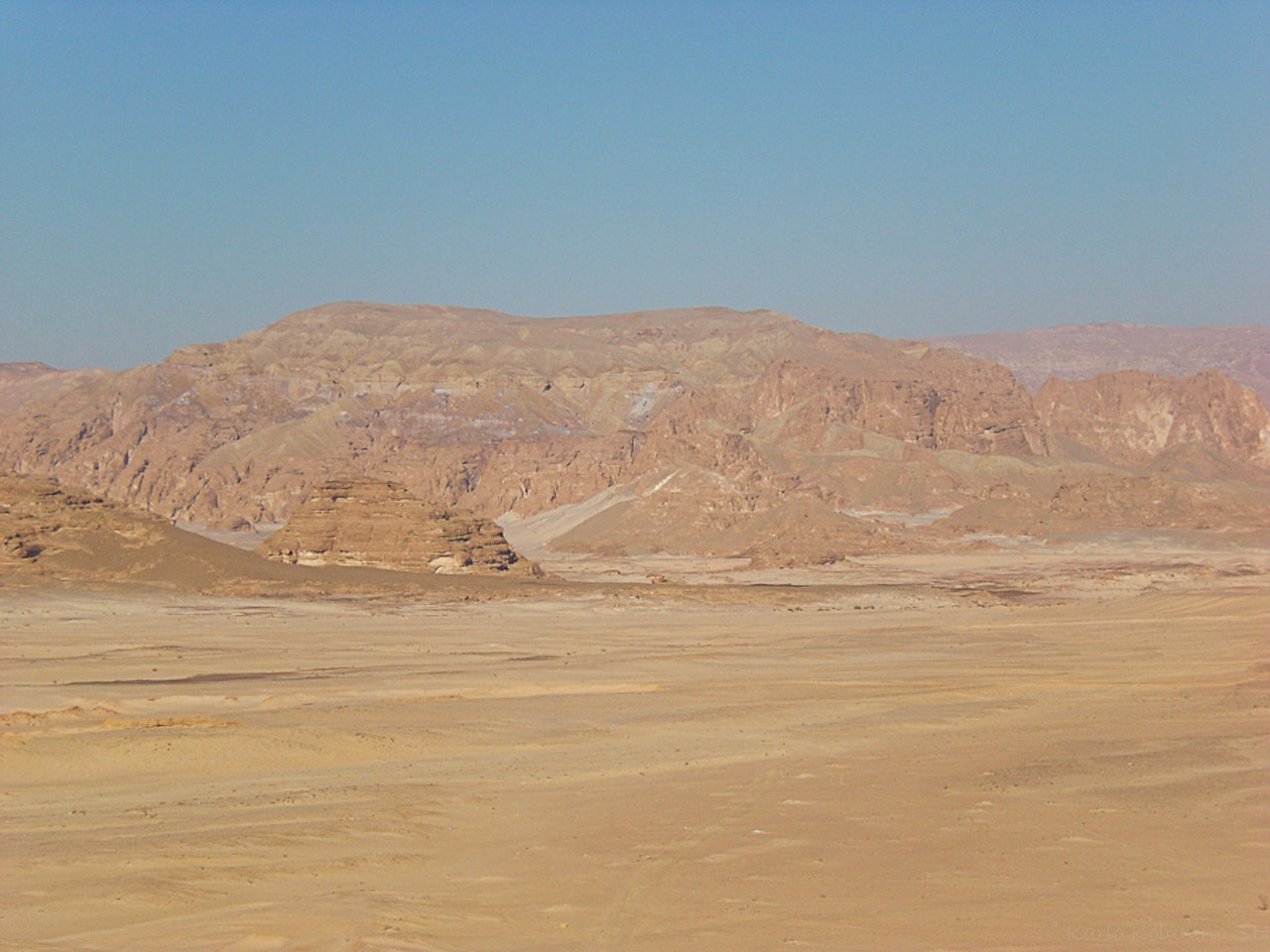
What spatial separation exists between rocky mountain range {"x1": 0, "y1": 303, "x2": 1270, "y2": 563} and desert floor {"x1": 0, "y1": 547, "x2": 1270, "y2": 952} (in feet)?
180

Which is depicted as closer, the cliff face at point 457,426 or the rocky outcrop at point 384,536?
the rocky outcrop at point 384,536

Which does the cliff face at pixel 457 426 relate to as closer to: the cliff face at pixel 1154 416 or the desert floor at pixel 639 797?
the cliff face at pixel 1154 416

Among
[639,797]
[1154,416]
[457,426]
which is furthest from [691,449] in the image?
[639,797]

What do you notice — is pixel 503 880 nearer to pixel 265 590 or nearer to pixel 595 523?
pixel 265 590

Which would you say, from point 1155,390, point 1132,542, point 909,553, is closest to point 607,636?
point 909,553

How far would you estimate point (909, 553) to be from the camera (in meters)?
91.9

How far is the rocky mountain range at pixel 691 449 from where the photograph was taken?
10619 centimetres

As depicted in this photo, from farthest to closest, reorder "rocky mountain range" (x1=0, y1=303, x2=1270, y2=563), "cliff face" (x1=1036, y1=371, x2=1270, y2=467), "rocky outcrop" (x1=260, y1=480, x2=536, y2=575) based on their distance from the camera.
Result: "cliff face" (x1=1036, y1=371, x2=1270, y2=467) → "rocky mountain range" (x1=0, y1=303, x2=1270, y2=563) → "rocky outcrop" (x1=260, y1=480, x2=536, y2=575)

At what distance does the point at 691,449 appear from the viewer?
119 metres

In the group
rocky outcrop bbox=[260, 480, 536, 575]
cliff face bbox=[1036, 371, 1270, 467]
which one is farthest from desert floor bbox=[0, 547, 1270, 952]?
cliff face bbox=[1036, 371, 1270, 467]

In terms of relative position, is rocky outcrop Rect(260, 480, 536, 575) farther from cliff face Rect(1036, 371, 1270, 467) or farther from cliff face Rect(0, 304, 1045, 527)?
cliff face Rect(1036, 371, 1270, 467)

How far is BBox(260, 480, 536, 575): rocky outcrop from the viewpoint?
207 ft

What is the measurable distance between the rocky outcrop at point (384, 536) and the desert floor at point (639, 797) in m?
25.0

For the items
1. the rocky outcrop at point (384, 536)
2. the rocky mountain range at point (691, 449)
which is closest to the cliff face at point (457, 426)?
the rocky mountain range at point (691, 449)
